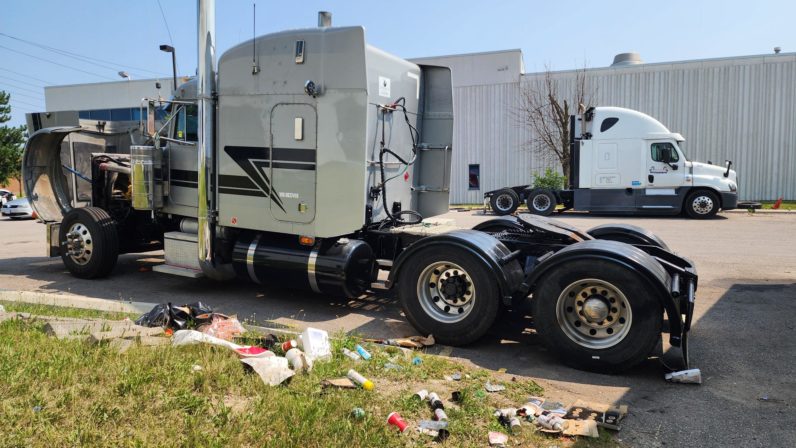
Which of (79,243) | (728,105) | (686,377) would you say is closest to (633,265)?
(686,377)

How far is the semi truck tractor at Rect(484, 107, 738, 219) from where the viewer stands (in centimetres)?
1916

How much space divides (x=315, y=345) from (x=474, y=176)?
91.2ft

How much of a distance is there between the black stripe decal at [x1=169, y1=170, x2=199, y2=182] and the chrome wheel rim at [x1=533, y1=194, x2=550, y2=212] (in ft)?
48.7

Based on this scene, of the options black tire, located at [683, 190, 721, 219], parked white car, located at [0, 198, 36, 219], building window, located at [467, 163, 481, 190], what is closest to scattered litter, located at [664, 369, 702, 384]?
black tire, located at [683, 190, 721, 219]

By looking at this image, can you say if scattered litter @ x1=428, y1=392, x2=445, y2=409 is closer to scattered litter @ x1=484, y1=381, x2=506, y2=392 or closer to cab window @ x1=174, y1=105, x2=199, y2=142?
scattered litter @ x1=484, y1=381, x2=506, y2=392

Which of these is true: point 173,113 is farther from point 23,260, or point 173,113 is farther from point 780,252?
point 780,252

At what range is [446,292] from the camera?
595 centimetres

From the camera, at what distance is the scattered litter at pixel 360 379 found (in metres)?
4.32

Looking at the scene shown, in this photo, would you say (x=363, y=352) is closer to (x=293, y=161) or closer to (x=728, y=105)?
(x=293, y=161)

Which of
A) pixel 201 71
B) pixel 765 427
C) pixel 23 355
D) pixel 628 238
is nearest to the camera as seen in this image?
pixel 765 427

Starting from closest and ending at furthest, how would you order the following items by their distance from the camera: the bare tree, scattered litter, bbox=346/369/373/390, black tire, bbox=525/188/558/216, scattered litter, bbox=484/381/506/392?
1. scattered litter, bbox=346/369/373/390
2. scattered litter, bbox=484/381/506/392
3. black tire, bbox=525/188/558/216
4. the bare tree

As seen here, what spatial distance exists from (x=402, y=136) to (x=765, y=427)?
5238 mm

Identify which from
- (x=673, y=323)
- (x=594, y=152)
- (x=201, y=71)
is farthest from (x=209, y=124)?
(x=594, y=152)

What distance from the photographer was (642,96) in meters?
29.3
